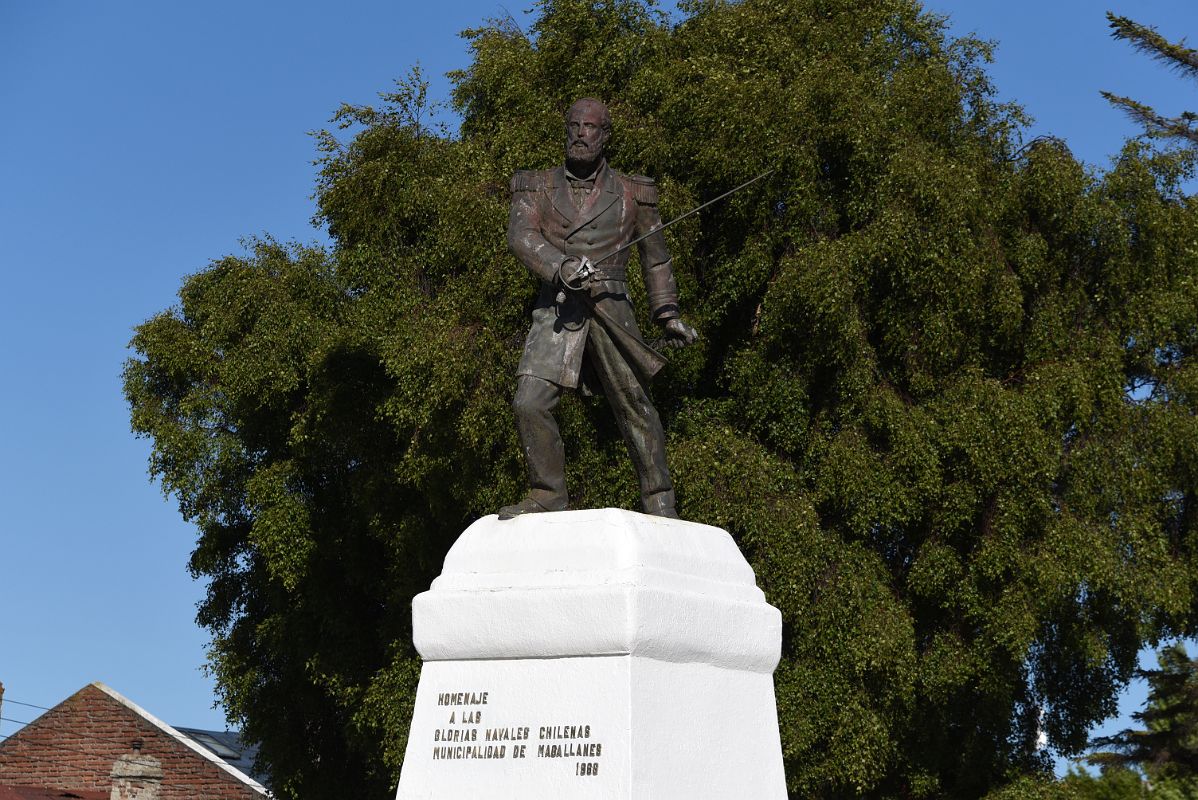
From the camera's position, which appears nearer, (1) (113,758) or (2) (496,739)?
(2) (496,739)

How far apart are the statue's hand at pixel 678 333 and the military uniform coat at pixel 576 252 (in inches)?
2.8

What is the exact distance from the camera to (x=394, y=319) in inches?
839

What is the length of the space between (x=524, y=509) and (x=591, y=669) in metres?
1.17

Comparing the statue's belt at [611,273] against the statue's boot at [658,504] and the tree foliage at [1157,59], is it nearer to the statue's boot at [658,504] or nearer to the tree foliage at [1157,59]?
the statue's boot at [658,504]

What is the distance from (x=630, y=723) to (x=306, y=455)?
52.7ft

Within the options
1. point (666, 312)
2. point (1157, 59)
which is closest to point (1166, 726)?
point (1157, 59)

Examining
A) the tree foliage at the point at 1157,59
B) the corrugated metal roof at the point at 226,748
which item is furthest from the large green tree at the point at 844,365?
the corrugated metal roof at the point at 226,748

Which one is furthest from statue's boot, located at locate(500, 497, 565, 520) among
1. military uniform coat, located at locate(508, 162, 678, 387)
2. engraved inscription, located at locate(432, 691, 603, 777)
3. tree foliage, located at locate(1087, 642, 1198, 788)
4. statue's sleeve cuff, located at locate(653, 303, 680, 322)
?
tree foliage, located at locate(1087, 642, 1198, 788)

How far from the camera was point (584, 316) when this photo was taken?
9.47m

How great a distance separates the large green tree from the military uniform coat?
840cm

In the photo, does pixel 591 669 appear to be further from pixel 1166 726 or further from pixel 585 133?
pixel 1166 726

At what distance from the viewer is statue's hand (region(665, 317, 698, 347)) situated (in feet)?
31.9

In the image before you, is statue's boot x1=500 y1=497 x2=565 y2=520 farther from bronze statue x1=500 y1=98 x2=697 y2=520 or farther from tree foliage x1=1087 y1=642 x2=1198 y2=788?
tree foliage x1=1087 y1=642 x2=1198 y2=788

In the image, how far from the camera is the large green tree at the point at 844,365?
1842cm
